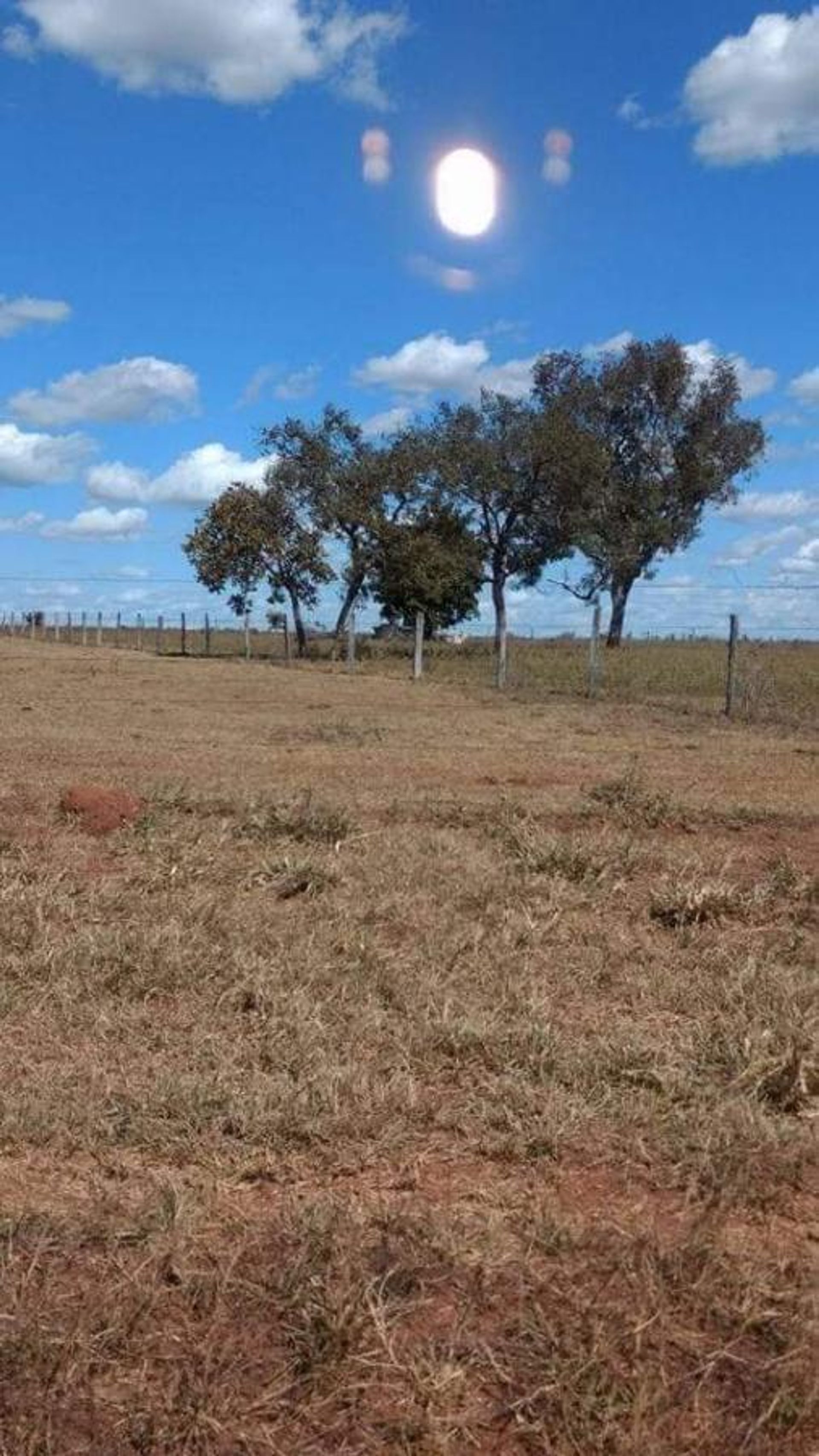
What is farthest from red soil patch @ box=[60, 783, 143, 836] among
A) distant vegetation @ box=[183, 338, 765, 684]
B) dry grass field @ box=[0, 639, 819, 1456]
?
distant vegetation @ box=[183, 338, 765, 684]

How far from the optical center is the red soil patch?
696 cm

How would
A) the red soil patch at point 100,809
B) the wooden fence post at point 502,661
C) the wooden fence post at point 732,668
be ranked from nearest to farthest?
the red soil patch at point 100,809
the wooden fence post at point 732,668
the wooden fence post at point 502,661

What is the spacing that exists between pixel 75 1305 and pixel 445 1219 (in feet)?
2.75

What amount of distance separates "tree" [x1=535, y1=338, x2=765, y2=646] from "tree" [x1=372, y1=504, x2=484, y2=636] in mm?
4728

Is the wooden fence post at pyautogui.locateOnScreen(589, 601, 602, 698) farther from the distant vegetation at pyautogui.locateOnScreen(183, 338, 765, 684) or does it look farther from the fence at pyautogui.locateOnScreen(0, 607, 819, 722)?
the distant vegetation at pyautogui.locateOnScreen(183, 338, 765, 684)

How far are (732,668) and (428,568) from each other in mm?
27239

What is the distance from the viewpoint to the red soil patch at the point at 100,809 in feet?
22.9

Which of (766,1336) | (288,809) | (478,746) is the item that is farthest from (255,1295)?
(478,746)

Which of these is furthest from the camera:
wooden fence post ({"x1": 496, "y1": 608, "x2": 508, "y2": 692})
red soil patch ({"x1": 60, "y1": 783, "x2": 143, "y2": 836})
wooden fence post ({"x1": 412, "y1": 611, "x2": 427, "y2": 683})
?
wooden fence post ({"x1": 412, "y1": 611, "x2": 427, "y2": 683})

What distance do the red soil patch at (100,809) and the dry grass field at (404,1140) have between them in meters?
0.13

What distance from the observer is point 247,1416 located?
2.20 meters

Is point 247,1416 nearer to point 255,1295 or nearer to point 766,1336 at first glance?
point 255,1295

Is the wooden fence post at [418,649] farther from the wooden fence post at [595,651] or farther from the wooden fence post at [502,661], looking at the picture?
the wooden fence post at [595,651]

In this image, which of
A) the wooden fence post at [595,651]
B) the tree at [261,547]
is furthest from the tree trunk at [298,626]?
the wooden fence post at [595,651]
